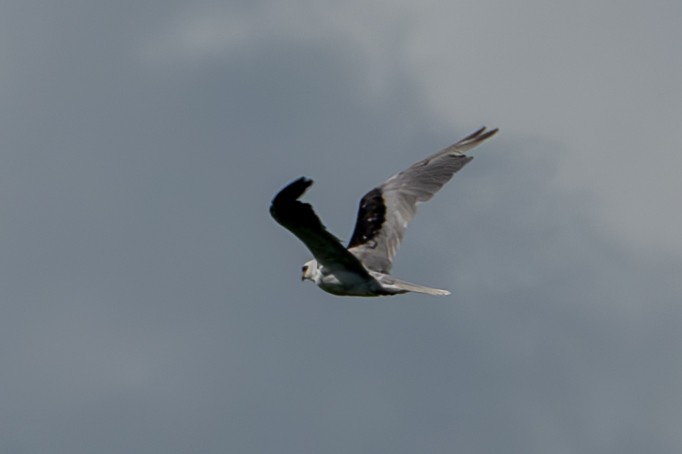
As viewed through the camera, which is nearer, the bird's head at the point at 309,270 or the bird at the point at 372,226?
the bird at the point at 372,226

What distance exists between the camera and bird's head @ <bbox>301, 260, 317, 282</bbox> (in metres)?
20.0

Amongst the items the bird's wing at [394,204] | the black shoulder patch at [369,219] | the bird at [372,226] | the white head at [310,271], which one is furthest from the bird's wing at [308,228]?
the black shoulder patch at [369,219]

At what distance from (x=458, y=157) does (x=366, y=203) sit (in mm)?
2074

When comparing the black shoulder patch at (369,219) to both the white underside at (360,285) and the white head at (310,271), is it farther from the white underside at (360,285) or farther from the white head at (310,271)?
the white underside at (360,285)

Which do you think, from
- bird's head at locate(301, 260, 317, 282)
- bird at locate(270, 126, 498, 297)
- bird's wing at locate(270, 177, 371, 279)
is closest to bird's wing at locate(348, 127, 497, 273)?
bird at locate(270, 126, 498, 297)

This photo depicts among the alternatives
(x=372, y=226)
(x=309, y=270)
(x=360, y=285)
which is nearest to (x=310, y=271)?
(x=309, y=270)

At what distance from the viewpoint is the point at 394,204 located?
2247 centimetres

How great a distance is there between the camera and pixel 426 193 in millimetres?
22719

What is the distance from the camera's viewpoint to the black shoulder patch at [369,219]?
21.9 meters

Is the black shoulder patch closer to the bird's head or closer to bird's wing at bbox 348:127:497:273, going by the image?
bird's wing at bbox 348:127:497:273

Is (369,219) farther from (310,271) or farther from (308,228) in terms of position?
(308,228)

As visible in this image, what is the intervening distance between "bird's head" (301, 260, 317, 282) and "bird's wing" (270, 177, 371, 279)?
0.63m

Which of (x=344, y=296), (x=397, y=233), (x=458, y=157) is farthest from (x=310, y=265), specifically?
(x=458, y=157)

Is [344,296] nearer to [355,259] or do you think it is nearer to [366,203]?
[355,259]
